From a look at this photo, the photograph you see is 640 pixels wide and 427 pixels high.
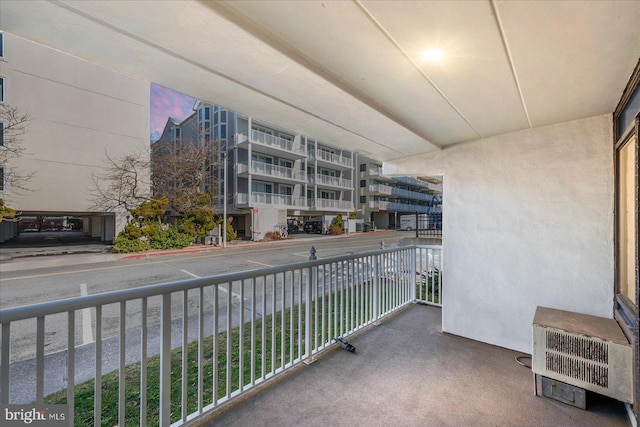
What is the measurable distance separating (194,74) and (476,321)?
3.41 m

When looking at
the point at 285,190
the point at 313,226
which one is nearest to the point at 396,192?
the point at 313,226

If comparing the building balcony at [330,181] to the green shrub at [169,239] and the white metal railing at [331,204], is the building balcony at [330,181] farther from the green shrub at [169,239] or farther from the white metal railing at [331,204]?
the green shrub at [169,239]

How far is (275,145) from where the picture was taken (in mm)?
19359

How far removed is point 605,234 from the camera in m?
2.31

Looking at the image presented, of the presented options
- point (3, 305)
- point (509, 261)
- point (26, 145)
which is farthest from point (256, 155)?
point (509, 261)

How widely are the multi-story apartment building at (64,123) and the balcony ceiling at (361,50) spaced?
44.0 ft

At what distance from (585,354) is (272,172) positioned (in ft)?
61.3

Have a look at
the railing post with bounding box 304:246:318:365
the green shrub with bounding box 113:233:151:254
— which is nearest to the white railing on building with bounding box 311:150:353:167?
the green shrub with bounding box 113:233:151:254

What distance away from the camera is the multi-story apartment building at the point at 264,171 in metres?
18.0

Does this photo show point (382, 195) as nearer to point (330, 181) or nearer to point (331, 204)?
point (330, 181)

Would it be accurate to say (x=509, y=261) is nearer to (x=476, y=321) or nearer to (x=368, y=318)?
(x=476, y=321)

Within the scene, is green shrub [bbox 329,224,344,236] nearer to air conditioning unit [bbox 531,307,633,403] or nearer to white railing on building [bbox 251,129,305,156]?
white railing on building [bbox 251,129,305,156]

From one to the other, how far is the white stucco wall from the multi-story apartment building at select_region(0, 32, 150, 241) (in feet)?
48.2

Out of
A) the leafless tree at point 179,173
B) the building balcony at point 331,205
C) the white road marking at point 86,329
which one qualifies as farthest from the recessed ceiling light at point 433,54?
the building balcony at point 331,205
